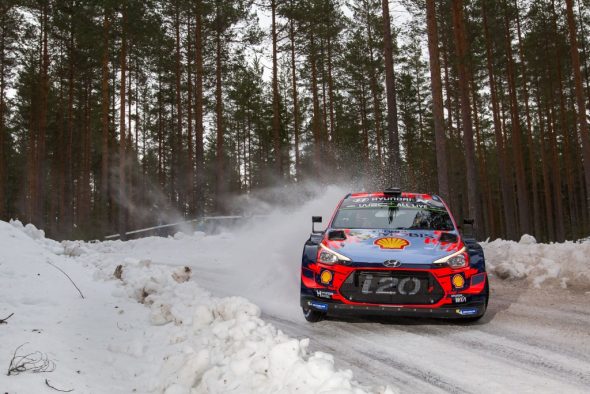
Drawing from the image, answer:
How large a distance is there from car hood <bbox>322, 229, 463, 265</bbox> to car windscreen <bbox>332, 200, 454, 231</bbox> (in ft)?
1.28

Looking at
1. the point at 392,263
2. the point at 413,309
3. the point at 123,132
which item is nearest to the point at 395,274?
the point at 392,263

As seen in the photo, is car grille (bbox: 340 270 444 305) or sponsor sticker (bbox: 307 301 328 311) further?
sponsor sticker (bbox: 307 301 328 311)

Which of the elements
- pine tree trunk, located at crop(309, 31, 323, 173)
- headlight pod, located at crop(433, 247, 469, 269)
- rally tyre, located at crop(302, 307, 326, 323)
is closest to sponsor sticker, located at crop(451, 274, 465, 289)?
headlight pod, located at crop(433, 247, 469, 269)

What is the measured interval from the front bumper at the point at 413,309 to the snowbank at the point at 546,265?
11.8ft

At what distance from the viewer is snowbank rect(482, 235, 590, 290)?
25.7 feet

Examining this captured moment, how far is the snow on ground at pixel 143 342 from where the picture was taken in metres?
3.09

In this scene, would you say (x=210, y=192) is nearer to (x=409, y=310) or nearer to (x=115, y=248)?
(x=115, y=248)

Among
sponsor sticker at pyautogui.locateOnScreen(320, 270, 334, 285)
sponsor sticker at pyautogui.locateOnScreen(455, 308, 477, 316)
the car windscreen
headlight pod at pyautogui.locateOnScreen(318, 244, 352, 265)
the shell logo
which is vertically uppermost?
the car windscreen

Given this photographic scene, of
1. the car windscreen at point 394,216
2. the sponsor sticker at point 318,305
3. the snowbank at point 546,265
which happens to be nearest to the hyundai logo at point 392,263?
the sponsor sticker at point 318,305

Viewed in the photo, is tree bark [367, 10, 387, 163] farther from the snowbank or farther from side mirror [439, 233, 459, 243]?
side mirror [439, 233, 459, 243]

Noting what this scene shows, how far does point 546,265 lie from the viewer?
8.30 m

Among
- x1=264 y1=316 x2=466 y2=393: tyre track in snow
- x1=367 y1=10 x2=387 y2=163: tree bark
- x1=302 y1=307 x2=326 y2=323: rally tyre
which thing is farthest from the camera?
x1=367 y1=10 x2=387 y2=163: tree bark

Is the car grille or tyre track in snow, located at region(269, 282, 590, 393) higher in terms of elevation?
the car grille

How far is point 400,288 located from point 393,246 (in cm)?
54
